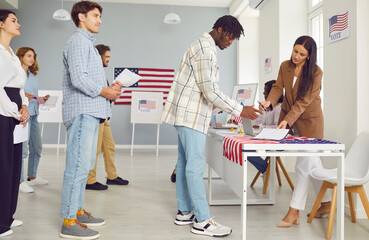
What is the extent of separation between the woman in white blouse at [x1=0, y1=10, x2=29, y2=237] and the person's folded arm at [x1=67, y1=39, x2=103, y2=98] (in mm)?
408

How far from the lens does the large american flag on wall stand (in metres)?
7.65

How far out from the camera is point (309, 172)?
2.52m

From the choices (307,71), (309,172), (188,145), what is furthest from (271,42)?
(188,145)

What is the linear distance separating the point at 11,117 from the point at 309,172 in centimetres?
215

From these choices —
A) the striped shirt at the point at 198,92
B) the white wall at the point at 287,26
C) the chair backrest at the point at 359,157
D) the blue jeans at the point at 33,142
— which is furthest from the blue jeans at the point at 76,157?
the white wall at the point at 287,26

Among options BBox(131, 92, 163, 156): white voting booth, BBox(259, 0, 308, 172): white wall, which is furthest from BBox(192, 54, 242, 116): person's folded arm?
BBox(131, 92, 163, 156): white voting booth

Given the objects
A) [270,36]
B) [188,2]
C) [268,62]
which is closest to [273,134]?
[268,62]

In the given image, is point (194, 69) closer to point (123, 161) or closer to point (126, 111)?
point (123, 161)

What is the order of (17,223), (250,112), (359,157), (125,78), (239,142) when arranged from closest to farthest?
(239,142) → (250,112) → (125,78) → (17,223) → (359,157)

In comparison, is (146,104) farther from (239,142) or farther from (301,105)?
(239,142)

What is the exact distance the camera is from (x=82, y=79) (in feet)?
6.74

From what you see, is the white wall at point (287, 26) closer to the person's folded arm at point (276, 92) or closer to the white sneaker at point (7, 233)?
the person's folded arm at point (276, 92)

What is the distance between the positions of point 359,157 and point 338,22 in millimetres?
1265

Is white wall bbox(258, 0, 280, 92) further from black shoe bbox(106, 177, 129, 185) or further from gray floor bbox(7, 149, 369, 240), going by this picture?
black shoe bbox(106, 177, 129, 185)
